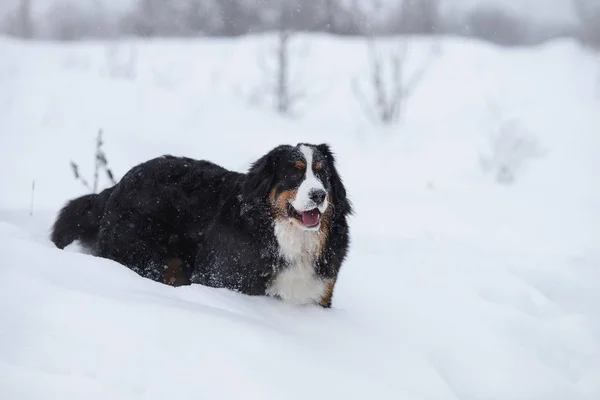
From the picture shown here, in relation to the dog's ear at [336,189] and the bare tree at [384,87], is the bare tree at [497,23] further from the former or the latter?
the dog's ear at [336,189]

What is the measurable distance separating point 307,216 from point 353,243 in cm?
295

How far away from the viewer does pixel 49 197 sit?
6586mm

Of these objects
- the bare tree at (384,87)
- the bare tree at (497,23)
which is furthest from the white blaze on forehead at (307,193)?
the bare tree at (497,23)

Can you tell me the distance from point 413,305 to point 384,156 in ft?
26.7

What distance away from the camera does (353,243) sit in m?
6.10

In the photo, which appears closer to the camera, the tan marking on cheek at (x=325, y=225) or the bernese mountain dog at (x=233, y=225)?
the bernese mountain dog at (x=233, y=225)

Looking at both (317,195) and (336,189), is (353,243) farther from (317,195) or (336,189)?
(317,195)

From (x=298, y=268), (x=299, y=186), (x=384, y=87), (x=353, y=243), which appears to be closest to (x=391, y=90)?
(x=384, y=87)

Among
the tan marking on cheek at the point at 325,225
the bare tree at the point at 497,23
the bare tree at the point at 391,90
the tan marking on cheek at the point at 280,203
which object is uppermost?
the bare tree at the point at 497,23

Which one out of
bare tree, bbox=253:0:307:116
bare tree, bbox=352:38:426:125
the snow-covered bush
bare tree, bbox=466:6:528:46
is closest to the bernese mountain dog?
the snow-covered bush

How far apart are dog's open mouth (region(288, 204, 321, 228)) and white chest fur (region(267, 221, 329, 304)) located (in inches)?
2.9

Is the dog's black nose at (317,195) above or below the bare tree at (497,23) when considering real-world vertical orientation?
below

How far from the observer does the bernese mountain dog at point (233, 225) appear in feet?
10.7

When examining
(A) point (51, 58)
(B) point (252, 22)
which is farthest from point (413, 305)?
(B) point (252, 22)
